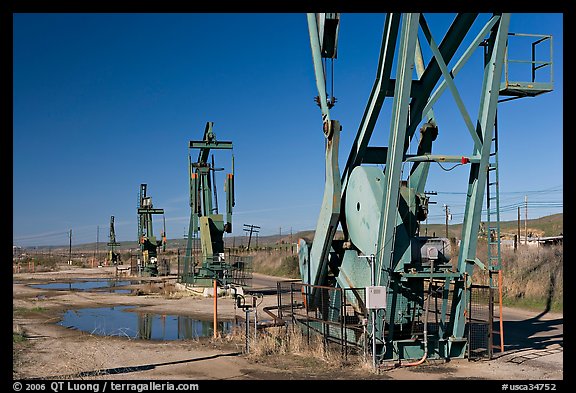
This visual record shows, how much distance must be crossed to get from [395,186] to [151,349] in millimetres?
5902

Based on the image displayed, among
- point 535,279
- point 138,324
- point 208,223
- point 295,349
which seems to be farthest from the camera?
point 208,223

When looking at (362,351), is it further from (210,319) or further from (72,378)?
(210,319)

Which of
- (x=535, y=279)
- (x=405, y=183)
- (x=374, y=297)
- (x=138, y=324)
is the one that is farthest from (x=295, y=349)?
(x=535, y=279)

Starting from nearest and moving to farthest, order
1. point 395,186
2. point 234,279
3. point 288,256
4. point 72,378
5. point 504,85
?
point 72,378, point 395,186, point 504,85, point 234,279, point 288,256

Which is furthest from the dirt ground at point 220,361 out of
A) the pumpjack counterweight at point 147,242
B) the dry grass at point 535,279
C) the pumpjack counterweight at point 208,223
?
the pumpjack counterweight at point 147,242

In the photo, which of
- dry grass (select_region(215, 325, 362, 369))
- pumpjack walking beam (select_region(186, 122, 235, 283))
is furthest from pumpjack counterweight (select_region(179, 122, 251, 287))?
dry grass (select_region(215, 325, 362, 369))

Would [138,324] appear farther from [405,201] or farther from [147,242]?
[147,242]

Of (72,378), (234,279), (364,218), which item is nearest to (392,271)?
(364,218)

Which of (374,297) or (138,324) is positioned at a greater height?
(374,297)

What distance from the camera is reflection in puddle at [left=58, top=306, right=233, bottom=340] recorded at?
1516 centimetres

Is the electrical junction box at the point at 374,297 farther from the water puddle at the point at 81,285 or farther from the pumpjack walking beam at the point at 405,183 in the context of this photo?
the water puddle at the point at 81,285

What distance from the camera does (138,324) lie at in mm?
17297

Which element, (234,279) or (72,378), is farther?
(234,279)

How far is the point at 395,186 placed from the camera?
1004 centimetres
